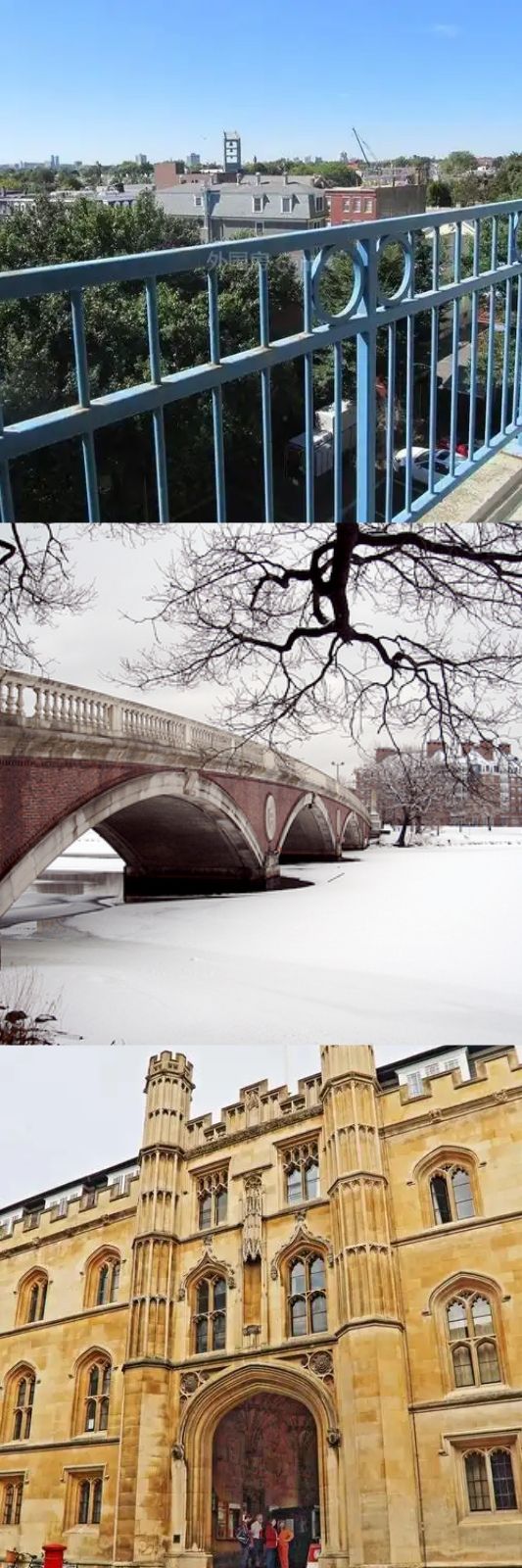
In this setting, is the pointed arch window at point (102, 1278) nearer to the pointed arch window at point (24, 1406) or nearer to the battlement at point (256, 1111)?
the pointed arch window at point (24, 1406)

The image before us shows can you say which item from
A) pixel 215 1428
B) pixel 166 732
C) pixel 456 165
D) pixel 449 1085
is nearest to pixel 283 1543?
pixel 215 1428

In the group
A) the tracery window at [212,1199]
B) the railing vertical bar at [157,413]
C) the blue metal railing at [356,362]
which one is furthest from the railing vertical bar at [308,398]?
the tracery window at [212,1199]

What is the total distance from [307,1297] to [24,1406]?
2.95ft

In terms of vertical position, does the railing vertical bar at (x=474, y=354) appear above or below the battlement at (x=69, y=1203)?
above

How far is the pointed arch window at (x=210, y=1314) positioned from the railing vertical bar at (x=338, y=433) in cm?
216

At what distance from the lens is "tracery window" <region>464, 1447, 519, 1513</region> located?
262 centimetres

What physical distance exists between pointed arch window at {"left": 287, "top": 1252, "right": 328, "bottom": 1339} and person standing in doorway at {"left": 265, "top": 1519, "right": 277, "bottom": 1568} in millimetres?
440

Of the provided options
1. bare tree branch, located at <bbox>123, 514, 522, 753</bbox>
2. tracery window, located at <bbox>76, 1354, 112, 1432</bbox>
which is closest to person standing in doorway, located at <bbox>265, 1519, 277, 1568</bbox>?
tracery window, located at <bbox>76, 1354, 112, 1432</bbox>

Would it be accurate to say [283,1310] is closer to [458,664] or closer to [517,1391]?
[517,1391]

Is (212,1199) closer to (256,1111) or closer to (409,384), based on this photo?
(256,1111)

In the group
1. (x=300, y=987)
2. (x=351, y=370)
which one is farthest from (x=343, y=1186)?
(x=351, y=370)

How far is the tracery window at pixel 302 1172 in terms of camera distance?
309cm

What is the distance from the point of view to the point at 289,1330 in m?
2.92

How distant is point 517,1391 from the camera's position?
2.71 m
